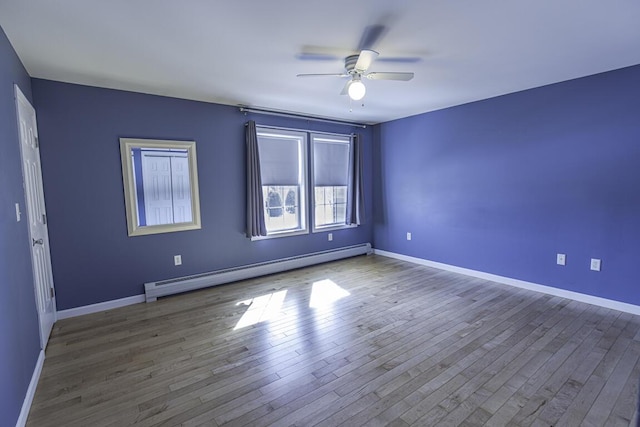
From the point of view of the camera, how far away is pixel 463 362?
7.66 ft

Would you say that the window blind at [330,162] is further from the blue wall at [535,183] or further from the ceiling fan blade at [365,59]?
the ceiling fan blade at [365,59]

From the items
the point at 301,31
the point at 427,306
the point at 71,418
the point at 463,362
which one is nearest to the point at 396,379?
the point at 463,362

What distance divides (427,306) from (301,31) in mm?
2960

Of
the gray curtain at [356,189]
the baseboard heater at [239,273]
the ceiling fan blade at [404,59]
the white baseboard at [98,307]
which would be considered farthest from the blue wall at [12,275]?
the gray curtain at [356,189]

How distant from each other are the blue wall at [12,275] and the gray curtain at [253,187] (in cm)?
233

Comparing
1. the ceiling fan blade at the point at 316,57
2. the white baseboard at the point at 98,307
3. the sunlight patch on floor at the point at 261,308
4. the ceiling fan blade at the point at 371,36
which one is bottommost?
the sunlight patch on floor at the point at 261,308

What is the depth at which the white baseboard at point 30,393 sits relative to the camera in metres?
1.77

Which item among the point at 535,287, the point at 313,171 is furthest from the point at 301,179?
the point at 535,287

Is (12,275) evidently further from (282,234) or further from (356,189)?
(356,189)

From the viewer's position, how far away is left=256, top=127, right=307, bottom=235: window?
4.61m

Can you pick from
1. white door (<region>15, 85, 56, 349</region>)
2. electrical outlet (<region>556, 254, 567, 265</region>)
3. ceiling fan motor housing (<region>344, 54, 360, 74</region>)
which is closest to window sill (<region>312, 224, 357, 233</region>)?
ceiling fan motor housing (<region>344, 54, 360, 74</region>)

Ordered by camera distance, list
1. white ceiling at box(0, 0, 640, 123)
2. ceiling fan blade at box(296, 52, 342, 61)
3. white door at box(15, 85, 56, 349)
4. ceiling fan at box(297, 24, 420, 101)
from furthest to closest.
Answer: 1. ceiling fan blade at box(296, 52, 342, 61)
2. white door at box(15, 85, 56, 349)
3. ceiling fan at box(297, 24, 420, 101)
4. white ceiling at box(0, 0, 640, 123)

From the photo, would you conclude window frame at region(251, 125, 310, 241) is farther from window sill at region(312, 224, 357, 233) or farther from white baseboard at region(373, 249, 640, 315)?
white baseboard at region(373, 249, 640, 315)

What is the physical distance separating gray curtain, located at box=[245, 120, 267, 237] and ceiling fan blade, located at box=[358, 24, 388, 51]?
220cm
